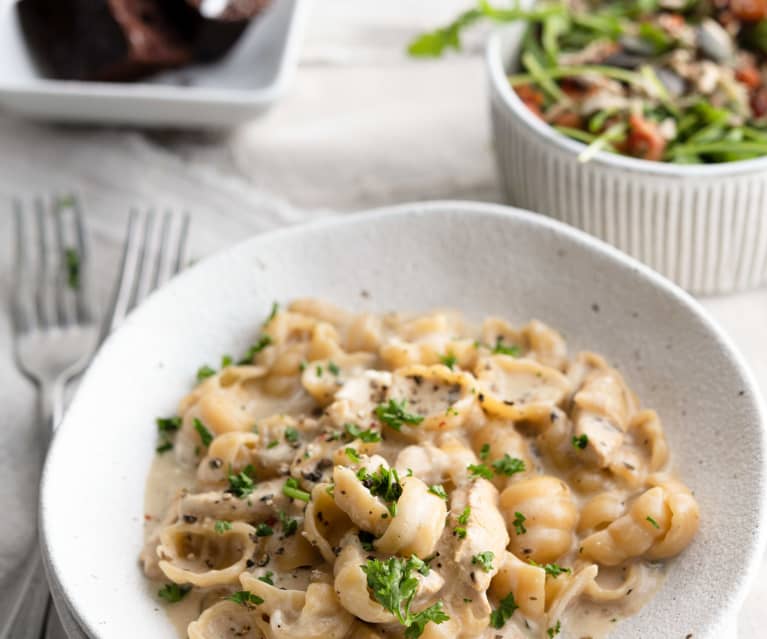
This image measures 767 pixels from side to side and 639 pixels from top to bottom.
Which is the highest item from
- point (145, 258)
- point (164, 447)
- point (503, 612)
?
point (503, 612)

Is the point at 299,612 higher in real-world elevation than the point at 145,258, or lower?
higher

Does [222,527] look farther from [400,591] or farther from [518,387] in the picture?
[518,387]

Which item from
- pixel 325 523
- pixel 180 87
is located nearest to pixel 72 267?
pixel 180 87

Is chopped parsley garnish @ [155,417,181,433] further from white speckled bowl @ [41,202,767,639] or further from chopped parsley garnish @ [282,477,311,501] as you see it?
chopped parsley garnish @ [282,477,311,501]

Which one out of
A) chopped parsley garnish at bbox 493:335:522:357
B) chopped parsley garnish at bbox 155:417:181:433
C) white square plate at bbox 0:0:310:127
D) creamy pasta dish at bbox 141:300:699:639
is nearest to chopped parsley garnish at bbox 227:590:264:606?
creamy pasta dish at bbox 141:300:699:639

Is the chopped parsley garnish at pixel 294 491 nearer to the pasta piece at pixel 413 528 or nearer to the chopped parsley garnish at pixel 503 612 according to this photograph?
Result: the pasta piece at pixel 413 528

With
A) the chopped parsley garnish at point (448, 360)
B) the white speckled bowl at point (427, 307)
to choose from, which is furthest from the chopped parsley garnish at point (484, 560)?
the chopped parsley garnish at point (448, 360)

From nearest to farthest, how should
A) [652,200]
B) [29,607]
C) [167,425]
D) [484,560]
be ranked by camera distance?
[484,560] → [29,607] → [167,425] → [652,200]
